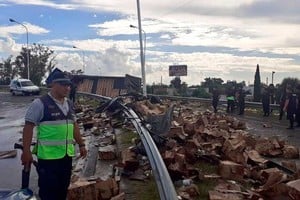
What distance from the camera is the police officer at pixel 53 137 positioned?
19.0 ft

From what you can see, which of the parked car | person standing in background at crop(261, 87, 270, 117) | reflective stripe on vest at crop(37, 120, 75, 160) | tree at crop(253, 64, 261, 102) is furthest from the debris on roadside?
the parked car

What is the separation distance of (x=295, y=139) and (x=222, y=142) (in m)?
5.12

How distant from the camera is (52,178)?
5797mm

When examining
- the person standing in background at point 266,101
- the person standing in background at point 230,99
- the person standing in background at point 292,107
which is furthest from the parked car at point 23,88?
the person standing in background at point 292,107

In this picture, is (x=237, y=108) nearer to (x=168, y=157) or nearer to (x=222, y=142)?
(x=222, y=142)

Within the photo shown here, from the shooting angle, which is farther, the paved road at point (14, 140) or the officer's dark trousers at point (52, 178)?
the paved road at point (14, 140)

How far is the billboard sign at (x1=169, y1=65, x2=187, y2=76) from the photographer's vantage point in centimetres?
3941

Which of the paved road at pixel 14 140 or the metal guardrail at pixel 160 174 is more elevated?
the metal guardrail at pixel 160 174

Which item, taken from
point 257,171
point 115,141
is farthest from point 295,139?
point 257,171

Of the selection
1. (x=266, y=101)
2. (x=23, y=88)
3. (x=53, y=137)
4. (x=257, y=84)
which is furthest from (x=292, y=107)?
(x=257, y=84)

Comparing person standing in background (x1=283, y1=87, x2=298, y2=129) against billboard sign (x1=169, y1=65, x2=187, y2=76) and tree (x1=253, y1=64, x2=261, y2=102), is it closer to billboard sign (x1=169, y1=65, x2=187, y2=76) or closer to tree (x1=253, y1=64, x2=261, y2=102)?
billboard sign (x1=169, y1=65, x2=187, y2=76)

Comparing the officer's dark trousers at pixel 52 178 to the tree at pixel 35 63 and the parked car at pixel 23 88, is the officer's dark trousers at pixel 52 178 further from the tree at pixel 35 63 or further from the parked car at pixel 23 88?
the tree at pixel 35 63

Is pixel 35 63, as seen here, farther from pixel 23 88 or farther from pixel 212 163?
pixel 212 163

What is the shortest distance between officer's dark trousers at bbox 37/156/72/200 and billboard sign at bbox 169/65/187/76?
111ft
